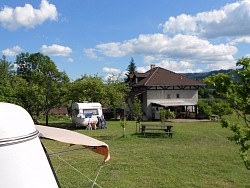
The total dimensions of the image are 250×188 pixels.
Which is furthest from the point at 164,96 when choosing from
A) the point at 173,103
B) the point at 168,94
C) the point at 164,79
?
the point at 164,79

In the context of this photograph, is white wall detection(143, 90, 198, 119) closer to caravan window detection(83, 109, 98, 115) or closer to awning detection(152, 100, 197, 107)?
awning detection(152, 100, 197, 107)

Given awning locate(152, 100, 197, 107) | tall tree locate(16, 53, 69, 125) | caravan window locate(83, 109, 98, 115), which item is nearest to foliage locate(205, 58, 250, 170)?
caravan window locate(83, 109, 98, 115)

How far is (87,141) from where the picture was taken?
4.37 meters

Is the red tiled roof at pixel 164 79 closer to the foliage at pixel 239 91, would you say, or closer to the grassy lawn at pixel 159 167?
the grassy lawn at pixel 159 167

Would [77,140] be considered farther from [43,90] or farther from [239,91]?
[43,90]

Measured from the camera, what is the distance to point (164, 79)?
3769 centimetres

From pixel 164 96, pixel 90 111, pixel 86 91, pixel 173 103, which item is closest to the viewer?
pixel 90 111

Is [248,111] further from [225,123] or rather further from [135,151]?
[135,151]

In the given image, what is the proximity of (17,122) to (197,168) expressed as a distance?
7.25 meters

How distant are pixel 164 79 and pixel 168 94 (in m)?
2.13

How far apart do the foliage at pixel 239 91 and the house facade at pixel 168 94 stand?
95.1ft

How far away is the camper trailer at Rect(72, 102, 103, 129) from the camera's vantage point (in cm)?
2277

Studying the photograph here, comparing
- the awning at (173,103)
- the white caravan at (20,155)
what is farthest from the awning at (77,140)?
the awning at (173,103)

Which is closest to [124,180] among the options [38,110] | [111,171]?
[111,171]
